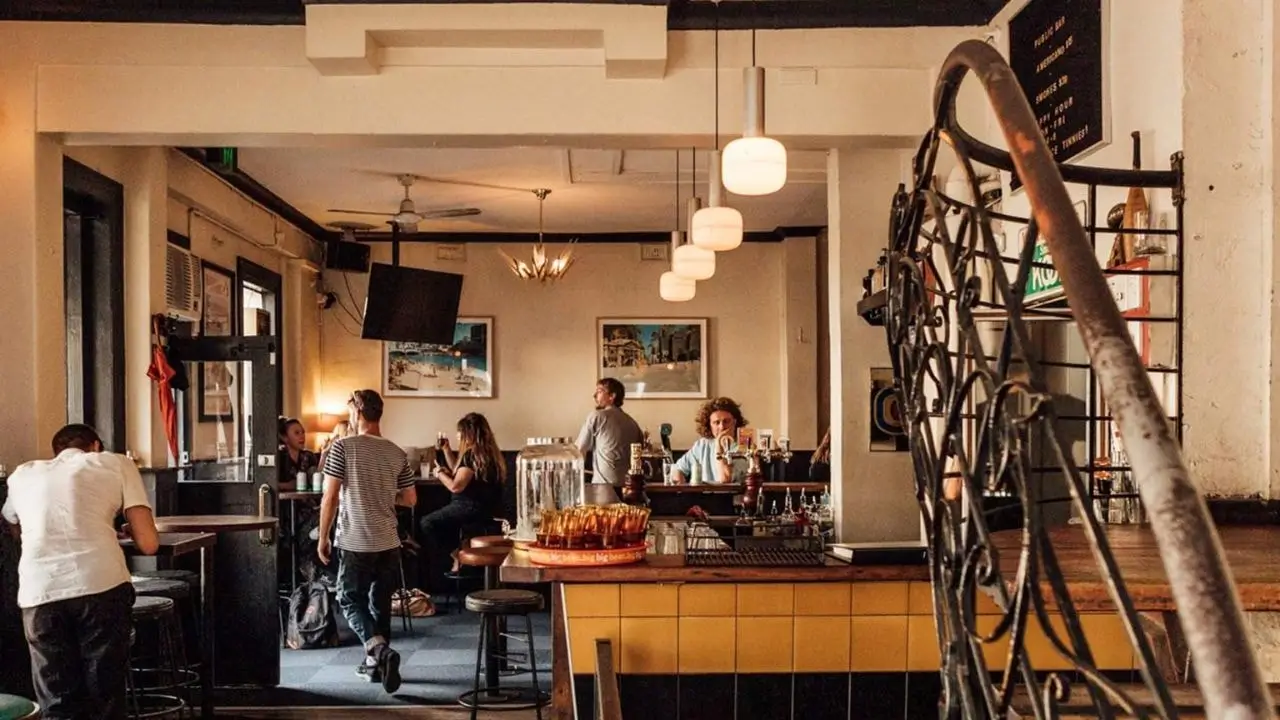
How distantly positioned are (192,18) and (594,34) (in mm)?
1693

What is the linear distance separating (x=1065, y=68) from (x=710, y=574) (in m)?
2.11

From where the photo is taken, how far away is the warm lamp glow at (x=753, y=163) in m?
4.25

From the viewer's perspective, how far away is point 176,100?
17.1ft

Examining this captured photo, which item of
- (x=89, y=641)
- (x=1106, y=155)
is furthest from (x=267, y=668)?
(x=1106, y=155)

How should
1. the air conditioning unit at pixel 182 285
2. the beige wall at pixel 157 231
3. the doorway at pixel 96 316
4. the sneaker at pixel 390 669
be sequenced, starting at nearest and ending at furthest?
the sneaker at pixel 390 669 < the doorway at pixel 96 316 < the beige wall at pixel 157 231 < the air conditioning unit at pixel 182 285

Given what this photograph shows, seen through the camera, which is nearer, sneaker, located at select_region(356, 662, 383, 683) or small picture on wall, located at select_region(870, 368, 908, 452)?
small picture on wall, located at select_region(870, 368, 908, 452)

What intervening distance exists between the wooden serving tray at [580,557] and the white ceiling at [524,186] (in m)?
4.22

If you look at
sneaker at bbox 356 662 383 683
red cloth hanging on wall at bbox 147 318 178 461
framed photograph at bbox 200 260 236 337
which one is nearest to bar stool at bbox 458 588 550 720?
sneaker at bbox 356 662 383 683

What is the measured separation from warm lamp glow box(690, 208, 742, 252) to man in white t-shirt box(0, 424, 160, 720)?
2.53 metres

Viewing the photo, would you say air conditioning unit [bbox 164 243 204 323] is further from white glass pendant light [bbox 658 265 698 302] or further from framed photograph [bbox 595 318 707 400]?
framed photograph [bbox 595 318 707 400]

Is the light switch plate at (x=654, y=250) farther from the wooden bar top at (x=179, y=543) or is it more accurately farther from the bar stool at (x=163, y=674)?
the wooden bar top at (x=179, y=543)

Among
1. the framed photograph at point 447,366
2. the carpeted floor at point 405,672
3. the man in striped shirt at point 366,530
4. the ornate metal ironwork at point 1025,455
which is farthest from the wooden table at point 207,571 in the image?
the framed photograph at point 447,366

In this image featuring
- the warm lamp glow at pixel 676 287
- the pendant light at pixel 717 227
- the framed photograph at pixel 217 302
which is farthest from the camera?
the framed photograph at pixel 217 302

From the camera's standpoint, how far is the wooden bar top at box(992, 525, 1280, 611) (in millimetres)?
1675
